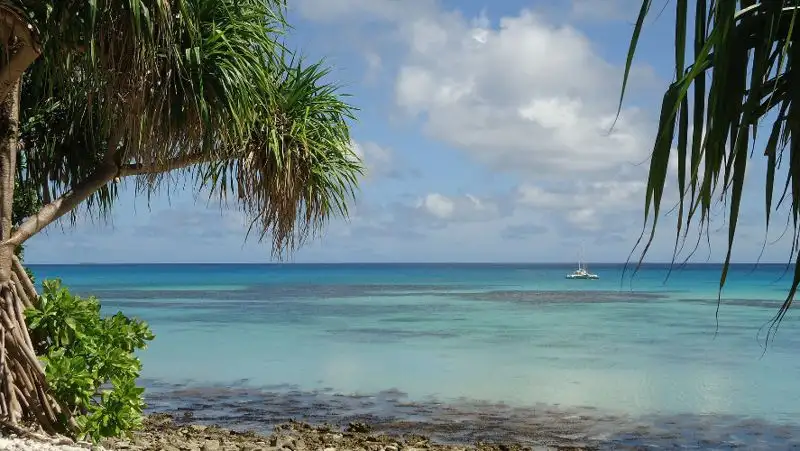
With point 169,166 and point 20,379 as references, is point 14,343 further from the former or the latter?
point 169,166

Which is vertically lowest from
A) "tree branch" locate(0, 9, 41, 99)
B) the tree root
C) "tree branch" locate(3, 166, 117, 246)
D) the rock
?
the rock

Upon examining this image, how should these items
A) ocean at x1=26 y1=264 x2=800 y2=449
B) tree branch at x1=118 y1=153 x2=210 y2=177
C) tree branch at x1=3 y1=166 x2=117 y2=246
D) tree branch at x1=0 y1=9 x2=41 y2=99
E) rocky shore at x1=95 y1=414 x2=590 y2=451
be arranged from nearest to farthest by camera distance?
tree branch at x1=0 y1=9 x2=41 y2=99, tree branch at x1=3 y1=166 x2=117 y2=246, tree branch at x1=118 y1=153 x2=210 y2=177, rocky shore at x1=95 y1=414 x2=590 y2=451, ocean at x1=26 y1=264 x2=800 y2=449

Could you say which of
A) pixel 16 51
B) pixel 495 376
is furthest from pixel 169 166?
pixel 495 376

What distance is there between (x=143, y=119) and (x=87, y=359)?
1.49 m

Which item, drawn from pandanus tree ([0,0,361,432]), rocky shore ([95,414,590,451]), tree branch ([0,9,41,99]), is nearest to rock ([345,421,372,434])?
rocky shore ([95,414,590,451])

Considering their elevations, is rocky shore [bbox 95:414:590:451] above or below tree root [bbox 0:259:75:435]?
below

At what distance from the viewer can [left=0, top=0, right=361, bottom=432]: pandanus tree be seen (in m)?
4.73

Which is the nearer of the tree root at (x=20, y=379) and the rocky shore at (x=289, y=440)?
the tree root at (x=20, y=379)

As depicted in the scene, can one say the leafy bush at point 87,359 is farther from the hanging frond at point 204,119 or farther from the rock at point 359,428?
the rock at point 359,428

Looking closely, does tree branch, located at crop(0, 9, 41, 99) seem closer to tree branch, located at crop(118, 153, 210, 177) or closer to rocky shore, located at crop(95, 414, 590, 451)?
tree branch, located at crop(118, 153, 210, 177)

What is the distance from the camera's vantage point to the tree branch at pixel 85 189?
5656 mm

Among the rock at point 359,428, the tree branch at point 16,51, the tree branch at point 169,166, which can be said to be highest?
the tree branch at point 16,51

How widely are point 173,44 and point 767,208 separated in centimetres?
438

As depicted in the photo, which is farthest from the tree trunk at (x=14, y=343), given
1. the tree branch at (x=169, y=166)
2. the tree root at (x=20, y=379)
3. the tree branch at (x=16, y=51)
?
the tree branch at (x=169, y=166)
